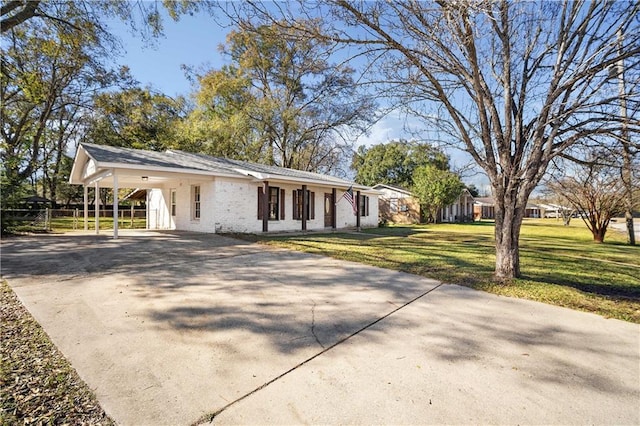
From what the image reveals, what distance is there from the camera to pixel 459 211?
37469mm

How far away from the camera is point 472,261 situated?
7.72 meters

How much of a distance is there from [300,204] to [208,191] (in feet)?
15.6

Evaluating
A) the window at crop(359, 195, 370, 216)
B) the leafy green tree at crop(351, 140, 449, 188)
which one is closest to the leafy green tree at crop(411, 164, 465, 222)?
the window at crop(359, 195, 370, 216)

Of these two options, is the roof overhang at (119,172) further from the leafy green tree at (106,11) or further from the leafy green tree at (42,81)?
the leafy green tree at (106,11)

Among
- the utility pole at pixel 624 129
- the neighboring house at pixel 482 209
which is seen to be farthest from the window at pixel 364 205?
the neighboring house at pixel 482 209

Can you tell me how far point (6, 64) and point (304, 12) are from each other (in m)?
14.1

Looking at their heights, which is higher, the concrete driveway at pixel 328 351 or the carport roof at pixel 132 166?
the carport roof at pixel 132 166

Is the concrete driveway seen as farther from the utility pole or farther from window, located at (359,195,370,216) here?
window, located at (359,195,370,216)

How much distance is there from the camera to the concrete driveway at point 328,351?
2074 millimetres

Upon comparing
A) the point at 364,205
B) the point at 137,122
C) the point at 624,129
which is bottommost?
the point at 364,205

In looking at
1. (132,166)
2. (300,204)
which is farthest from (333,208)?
(132,166)

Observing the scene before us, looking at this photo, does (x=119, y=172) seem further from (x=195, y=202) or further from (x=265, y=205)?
(x=265, y=205)

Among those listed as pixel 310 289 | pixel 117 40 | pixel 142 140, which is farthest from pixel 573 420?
pixel 142 140

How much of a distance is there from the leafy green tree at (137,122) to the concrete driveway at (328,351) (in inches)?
787
